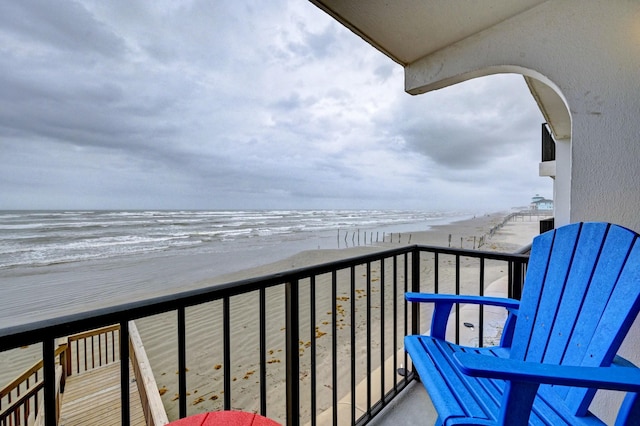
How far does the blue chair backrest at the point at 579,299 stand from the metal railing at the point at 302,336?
1.71 feet

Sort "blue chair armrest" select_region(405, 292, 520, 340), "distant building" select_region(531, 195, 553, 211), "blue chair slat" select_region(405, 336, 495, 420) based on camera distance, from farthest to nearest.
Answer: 1. "distant building" select_region(531, 195, 553, 211)
2. "blue chair armrest" select_region(405, 292, 520, 340)
3. "blue chair slat" select_region(405, 336, 495, 420)

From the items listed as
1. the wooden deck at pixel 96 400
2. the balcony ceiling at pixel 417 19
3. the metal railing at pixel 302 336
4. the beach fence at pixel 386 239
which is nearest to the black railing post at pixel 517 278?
the metal railing at pixel 302 336

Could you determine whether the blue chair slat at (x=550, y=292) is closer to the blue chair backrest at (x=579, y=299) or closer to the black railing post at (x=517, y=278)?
the blue chair backrest at (x=579, y=299)

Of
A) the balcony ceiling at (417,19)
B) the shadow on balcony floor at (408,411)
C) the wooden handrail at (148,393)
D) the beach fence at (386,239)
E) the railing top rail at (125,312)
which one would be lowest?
the beach fence at (386,239)

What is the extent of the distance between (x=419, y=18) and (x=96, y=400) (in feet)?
14.4

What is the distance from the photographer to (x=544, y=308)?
117 cm

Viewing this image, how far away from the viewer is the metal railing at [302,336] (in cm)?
75

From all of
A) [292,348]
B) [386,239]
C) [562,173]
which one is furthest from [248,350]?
[386,239]

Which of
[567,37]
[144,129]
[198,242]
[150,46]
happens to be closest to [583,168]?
[567,37]

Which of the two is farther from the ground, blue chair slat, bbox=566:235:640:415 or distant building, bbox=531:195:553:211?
distant building, bbox=531:195:553:211

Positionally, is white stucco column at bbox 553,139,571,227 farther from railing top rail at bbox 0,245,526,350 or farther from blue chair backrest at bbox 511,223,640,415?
railing top rail at bbox 0,245,526,350

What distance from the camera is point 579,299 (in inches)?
40.9

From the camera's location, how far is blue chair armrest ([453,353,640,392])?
2.04 ft

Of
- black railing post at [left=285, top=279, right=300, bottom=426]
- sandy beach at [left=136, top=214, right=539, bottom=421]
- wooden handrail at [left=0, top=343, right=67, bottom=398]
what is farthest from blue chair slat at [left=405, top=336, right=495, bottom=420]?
wooden handrail at [left=0, top=343, right=67, bottom=398]
